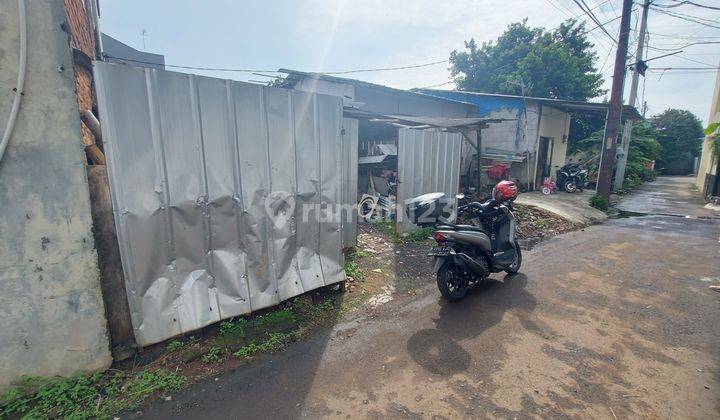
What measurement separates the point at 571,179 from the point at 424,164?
34.4 feet

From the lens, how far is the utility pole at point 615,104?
1000 cm

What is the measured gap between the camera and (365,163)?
960cm

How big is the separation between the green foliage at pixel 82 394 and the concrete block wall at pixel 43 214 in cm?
10

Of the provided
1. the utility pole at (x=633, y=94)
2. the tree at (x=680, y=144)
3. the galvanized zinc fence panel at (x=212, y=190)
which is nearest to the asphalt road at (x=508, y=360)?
the galvanized zinc fence panel at (x=212, y=190)

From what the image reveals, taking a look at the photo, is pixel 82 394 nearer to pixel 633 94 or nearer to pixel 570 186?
pixel 570 186

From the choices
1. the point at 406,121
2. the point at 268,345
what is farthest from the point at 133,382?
the point at 406,121

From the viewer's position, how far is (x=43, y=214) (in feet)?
7.67

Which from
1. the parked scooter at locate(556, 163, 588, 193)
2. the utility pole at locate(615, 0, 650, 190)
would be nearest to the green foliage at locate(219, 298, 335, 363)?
the parked scooter at locate(556, 163, 588, 193)

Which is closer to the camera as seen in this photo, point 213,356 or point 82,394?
point 82,394

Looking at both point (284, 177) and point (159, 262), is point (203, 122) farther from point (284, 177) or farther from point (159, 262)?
point (159, 262)

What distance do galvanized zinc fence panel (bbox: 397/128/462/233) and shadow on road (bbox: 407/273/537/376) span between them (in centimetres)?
256

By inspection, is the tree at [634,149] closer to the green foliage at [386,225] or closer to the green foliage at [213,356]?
the green foliage at [386,225]

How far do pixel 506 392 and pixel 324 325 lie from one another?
1.86m

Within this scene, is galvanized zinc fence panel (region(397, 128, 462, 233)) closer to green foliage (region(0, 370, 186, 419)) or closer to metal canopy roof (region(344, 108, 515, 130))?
metal canopy roof (region(344, 108, 515, 130))
